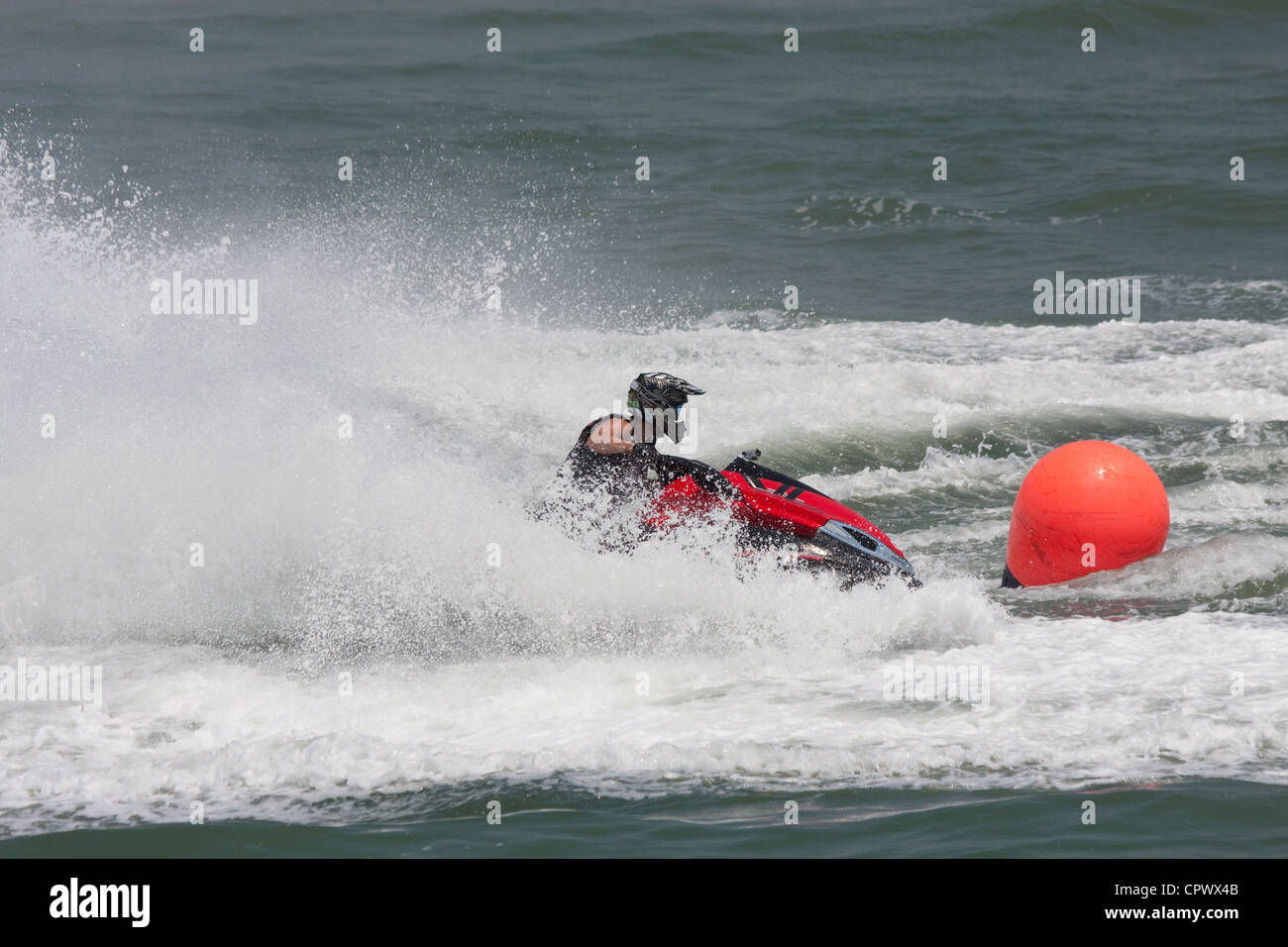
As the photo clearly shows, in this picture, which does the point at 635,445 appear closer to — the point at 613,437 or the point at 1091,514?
the point at 613,437

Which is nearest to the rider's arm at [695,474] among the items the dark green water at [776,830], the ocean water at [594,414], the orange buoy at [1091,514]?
the ocean water at [594,414]

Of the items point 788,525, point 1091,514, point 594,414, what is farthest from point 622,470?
point 594,414

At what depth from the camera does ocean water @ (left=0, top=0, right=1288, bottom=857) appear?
5.42 m

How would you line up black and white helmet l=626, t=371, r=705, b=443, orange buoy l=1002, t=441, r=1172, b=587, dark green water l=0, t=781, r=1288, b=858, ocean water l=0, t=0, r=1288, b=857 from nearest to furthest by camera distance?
dark green water l=0, t=781, r=1288, b=858, ocean water l=0, t=0, r=1288, b=857, black and white helmet l=626, t=371, r=705, b=443, orange buoy l=1002, t=441, r=1172, b=587

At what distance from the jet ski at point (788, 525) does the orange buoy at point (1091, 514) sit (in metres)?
1.01

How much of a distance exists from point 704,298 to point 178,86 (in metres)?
17.3

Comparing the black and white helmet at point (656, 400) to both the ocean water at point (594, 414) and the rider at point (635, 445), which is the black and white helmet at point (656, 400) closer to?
the rider at point (635, 445)

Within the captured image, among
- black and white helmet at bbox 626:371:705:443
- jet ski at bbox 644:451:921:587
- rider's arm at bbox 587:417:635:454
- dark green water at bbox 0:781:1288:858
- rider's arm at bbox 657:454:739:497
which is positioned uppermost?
black and white helmet at bbox 626:371:705:443

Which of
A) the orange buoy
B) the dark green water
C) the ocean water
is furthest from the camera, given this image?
the orange buoy

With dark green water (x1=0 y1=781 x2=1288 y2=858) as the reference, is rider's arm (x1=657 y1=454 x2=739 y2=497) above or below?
above

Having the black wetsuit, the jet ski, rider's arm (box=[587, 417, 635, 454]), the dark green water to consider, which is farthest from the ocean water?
rider's arm (box=[587, 417, 635, 454])

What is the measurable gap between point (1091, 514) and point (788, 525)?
1826mm

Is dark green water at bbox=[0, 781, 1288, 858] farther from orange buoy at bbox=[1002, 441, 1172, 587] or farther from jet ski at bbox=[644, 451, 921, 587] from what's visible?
orange buoy at bbox=[1002, 441, 1172, 587]
